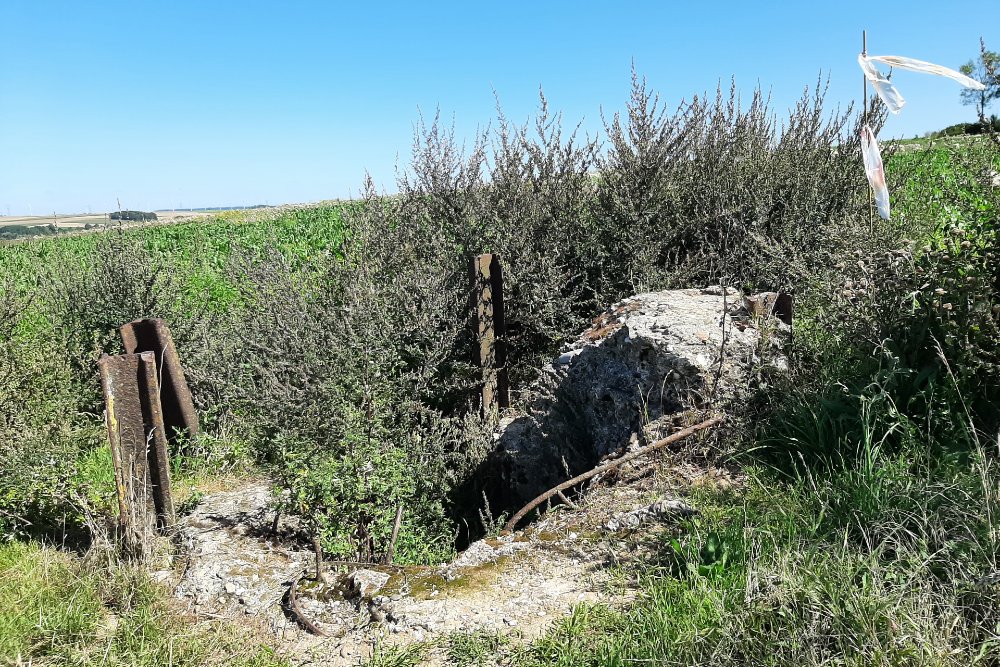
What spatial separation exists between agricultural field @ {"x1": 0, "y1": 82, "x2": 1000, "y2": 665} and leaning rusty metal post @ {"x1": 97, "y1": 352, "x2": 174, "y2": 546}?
0.32 metres

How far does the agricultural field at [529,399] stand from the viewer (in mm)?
2279

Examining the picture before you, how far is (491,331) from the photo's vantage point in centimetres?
591

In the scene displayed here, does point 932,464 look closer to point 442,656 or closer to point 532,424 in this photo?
point 442,656

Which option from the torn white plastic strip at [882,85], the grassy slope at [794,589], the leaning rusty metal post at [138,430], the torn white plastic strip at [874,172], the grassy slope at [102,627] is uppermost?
the torn white plastic strip at [882,85]

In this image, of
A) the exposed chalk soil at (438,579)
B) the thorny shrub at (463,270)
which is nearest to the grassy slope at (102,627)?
the exposed chalk soil at (438,579)

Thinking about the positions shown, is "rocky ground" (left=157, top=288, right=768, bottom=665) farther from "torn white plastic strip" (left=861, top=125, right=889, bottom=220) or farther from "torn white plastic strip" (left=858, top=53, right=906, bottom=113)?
"torn white plastic strip" (left=858, top=53, right=906, bottom=113)

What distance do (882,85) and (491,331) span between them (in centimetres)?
353

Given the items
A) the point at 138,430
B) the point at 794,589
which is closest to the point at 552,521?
the point at 794,589

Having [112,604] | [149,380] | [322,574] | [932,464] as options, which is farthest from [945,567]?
[149,380]

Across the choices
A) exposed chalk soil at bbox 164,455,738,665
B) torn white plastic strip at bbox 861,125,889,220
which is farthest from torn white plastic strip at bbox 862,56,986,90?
exposed chalk soil at bbox 164,455,738,665

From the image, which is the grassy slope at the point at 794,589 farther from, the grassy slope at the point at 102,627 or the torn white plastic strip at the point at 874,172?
the torn white plastic strip at the point at 874,172

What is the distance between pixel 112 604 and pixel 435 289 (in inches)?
139

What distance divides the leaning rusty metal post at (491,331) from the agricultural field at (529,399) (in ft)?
0.64

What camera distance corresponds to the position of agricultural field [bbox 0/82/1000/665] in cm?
228
